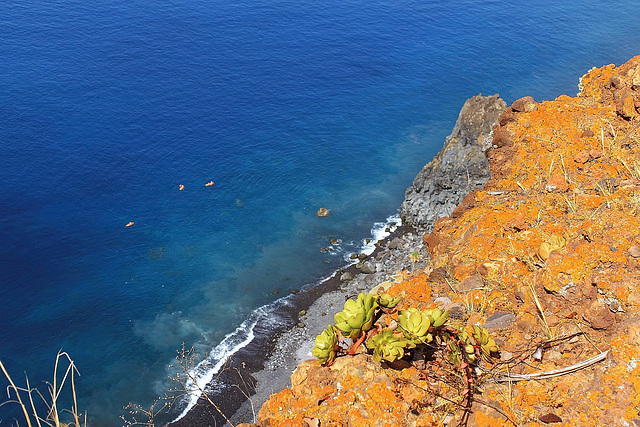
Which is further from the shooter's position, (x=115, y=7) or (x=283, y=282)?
(x=115, y=7)

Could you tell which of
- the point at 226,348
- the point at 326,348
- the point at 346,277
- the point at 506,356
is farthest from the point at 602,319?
the point at 346,277

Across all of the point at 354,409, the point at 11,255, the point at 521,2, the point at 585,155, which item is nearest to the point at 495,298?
the point at 354,409

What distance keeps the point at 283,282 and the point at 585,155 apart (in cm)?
3590

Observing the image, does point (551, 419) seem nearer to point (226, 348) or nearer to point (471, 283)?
point (471, 283)

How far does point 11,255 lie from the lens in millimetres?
49719

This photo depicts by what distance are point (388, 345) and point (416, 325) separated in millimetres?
665

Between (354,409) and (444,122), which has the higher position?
(354,409)

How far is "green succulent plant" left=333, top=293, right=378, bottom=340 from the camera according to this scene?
9734 millimetres

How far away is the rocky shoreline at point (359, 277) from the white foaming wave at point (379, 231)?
685 mm

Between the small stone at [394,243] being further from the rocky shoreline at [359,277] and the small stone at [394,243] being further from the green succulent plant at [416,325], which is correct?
the green succulent plant at [416,325]

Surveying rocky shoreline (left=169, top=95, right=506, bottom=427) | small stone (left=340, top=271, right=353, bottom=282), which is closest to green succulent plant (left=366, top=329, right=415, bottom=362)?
rocky shoreline (left=169, top=95, right=506, bottom=427)

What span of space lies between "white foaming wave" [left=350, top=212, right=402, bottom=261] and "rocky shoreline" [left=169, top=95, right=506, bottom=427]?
2.25ft

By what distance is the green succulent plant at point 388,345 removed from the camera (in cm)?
914

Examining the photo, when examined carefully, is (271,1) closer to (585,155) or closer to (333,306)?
(333,306)
